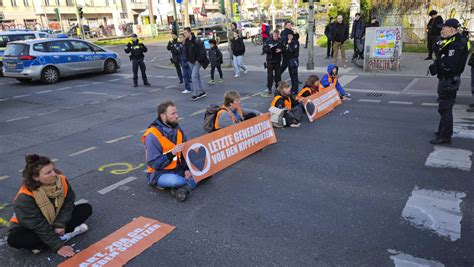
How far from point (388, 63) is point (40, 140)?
1186 centimetres

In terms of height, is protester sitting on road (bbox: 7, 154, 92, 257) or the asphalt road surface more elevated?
protester sitting on road (bbox: 7, 154, 92, 257)

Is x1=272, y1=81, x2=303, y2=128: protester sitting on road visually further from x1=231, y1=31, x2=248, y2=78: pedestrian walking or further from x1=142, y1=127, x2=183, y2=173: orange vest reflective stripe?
x1=231, y1=31, x2=248, y2=78: pedestrian walking

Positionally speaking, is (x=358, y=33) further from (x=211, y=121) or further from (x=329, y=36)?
(x=211, y=121)

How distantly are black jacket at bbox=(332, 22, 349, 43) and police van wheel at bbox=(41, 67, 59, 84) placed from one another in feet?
37.5

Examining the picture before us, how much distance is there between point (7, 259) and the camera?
3680mm

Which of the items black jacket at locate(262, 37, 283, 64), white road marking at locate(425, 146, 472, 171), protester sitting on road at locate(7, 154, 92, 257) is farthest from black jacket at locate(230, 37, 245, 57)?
protester sitting on road at locate(7, 154, 92, 257)

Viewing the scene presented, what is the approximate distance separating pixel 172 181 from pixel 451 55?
15.9 feet

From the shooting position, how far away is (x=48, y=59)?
14.8 m

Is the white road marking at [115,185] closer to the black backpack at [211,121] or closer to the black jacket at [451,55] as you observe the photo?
the black backpack at [211,121]

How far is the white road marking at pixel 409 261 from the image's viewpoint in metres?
3.32

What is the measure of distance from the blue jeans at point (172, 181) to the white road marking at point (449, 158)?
3.60 m

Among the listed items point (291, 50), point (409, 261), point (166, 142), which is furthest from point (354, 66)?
point (409, 261)

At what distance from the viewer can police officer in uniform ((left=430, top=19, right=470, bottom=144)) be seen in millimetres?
5922

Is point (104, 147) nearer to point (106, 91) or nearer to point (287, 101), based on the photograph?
point (287, 101)
